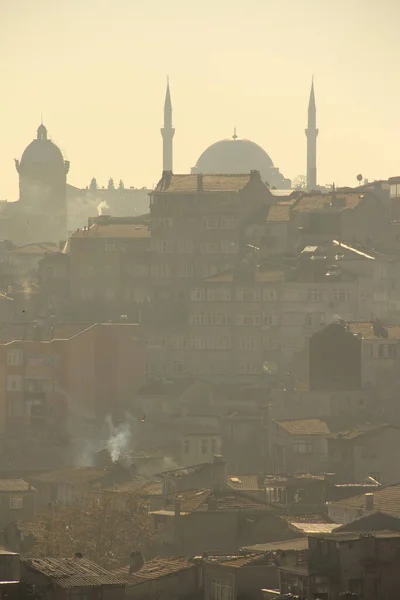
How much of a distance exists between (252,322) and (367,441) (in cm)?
1907

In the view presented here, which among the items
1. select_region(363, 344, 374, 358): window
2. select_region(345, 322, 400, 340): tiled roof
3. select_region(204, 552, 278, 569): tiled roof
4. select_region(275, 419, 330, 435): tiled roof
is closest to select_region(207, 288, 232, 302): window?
select_region(345, 322, 400, 340): tiled roof

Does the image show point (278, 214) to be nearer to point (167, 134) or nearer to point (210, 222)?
point (210, 222)

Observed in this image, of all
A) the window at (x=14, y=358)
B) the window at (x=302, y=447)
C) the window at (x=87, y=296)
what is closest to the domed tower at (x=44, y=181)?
the window at (x=87, y=296)

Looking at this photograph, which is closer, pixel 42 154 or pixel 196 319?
pixel 196 319

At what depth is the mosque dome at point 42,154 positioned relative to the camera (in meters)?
165

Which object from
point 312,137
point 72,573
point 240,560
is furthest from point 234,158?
point 72,573

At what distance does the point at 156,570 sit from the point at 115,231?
163ft

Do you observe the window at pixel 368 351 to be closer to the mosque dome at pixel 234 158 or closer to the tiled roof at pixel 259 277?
the tiled roof at pixel 259 277

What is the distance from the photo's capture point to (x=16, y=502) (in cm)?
8200

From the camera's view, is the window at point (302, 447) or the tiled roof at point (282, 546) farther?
the window at point (302, 447)

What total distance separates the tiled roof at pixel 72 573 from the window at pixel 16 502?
22.7 meters

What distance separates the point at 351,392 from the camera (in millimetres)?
93125

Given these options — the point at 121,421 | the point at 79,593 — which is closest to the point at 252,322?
the point at 121,421

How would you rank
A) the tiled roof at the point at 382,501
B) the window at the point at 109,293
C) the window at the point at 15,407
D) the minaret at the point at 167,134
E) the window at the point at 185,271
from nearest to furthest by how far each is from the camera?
the tiled roof at the point at 382,501 → the window at the point at 15,407 → the window at the point at 185,271 → the window at the point at 109,293 → the minaret at the point at 167,134
